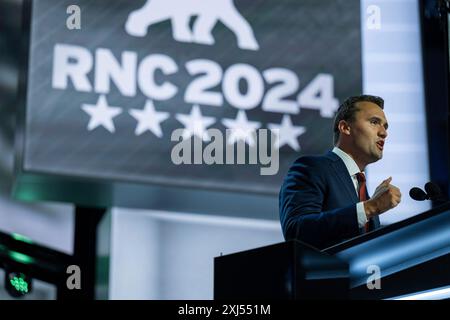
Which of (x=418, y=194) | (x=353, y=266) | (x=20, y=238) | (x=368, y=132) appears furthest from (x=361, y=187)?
(x=20, y=238)

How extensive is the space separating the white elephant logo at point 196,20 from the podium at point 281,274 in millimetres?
3666

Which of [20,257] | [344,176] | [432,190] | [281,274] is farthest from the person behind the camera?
[20,257]

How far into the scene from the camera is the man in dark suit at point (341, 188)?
2672mm

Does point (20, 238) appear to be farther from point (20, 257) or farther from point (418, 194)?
point (418, 194)

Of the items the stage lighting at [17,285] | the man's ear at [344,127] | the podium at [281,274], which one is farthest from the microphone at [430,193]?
the stage lighting at [17,285]

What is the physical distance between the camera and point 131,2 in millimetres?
5977

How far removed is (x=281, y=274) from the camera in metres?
2.32

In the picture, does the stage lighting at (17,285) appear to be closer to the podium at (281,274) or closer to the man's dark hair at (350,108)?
the man's dark hair at (350,108)

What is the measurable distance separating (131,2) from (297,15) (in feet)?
3.39

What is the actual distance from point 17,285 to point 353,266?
9.62 ft

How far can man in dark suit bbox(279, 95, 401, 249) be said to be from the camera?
267cm

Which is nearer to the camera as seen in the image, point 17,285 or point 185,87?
point 17,285

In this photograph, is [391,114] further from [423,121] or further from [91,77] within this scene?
[91,77]

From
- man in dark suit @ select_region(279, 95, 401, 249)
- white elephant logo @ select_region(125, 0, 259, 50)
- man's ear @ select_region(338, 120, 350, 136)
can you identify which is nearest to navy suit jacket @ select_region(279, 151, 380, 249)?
man in dark suit @ select_region(279, 95, 401, 249)
